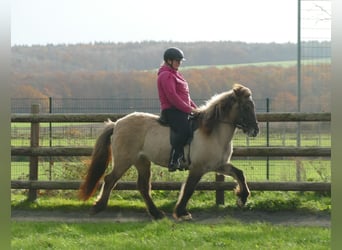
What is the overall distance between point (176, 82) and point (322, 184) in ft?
9.78

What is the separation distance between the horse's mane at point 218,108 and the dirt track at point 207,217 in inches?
54.1

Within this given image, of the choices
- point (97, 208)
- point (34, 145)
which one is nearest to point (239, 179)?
point (97, 208)

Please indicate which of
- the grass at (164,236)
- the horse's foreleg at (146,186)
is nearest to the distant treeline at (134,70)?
the horse's foreleg at (146,186)

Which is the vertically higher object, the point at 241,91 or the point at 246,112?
the point at 241,91

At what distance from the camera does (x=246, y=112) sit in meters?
7.84

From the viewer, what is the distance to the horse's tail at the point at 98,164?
27.2 feet

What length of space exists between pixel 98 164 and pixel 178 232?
2.34m

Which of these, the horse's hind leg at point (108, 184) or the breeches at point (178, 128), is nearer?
the breeches at point (178, 128)

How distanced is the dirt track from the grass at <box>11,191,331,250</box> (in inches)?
5.8

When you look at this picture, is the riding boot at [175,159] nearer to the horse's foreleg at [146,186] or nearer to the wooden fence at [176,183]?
the horse's foreleg at [146,186]

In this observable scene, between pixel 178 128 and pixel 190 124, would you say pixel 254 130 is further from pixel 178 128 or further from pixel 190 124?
pixel 178 128

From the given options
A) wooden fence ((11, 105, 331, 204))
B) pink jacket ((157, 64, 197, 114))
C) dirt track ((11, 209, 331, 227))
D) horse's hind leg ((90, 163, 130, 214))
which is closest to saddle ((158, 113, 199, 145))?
pink jacket ((157, 64, 197, 114))

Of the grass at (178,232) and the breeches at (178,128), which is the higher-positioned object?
the breeches at (178,128)

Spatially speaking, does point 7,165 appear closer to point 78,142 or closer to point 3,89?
point 3,89
